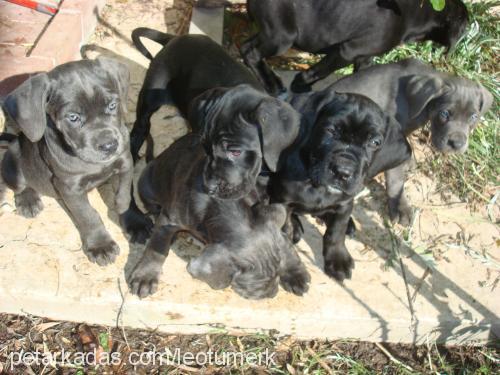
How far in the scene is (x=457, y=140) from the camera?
5.35 metres

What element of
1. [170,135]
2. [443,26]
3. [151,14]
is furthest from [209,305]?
[151,14]

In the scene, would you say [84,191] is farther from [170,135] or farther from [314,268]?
[314,268]

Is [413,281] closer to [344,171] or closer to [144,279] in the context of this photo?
[344,171]

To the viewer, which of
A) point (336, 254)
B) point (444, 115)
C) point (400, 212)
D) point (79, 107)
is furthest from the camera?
point (400, 212)

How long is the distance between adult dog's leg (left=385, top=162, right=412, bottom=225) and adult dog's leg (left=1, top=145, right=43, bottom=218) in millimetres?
3280

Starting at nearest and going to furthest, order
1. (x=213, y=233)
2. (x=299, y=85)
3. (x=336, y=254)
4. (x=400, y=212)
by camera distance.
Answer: (x=213, y=233) → (x=336, y=254) → (x=400, y=212) → (x=299, y=85)

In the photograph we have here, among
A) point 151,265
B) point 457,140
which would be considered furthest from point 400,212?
point 151,265

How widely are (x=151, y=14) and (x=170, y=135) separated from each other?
2.28 metres

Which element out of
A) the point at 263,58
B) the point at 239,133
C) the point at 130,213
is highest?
the point at 239,133

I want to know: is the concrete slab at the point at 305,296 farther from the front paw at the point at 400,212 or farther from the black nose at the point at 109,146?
the black nose at the point at 109,146

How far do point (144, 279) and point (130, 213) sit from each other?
0.72 metres

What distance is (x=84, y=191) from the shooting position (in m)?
4.66

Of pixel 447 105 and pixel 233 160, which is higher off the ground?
pixel 233 160

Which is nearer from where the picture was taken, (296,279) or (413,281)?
(296,279)
